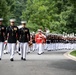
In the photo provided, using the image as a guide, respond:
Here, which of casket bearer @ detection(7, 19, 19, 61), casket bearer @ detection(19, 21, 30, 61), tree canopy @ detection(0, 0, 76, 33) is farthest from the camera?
tree canopy @ detection(0, 0, 76, 33)

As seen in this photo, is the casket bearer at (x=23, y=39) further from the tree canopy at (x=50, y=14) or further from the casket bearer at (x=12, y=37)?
the tree canopy at (x=50, y=14)

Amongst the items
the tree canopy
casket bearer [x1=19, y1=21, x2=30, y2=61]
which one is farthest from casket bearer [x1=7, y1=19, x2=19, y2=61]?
the tree canopy

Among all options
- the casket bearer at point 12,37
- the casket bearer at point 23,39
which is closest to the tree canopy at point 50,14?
the casket bearer at point 23,39

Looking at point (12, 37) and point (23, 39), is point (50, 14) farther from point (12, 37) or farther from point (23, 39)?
point (12, 37)

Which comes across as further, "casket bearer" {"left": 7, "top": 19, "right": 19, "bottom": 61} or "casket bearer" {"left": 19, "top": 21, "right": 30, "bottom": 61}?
"casket bearer" {"left": 19, "top": 21, "right": 30, "bottom": 61}

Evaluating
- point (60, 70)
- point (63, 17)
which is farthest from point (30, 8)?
point (60, 70)

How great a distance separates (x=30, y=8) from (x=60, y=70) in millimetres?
54276

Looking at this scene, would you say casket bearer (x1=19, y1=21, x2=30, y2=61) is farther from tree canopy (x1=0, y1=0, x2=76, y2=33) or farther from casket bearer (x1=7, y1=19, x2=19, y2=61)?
tree canopy (x1=0, y1=0, x2=76, y2=33)

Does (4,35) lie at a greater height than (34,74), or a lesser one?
greater

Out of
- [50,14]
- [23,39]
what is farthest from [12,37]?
[50,14]

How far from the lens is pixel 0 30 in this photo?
19266mm

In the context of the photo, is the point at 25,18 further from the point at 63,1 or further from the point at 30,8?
the point at 63,1

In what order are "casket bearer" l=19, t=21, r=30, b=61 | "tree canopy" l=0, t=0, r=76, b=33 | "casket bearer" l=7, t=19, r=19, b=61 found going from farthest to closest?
1. "tree canopy" l=0, t=0, r=76, b=33
2. "casket bearer" l=19, t=21, r=30, b=61
3. "casket bearer" l=7, t=19, r=19, b=61

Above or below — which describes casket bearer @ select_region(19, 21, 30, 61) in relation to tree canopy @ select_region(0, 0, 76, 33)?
below
